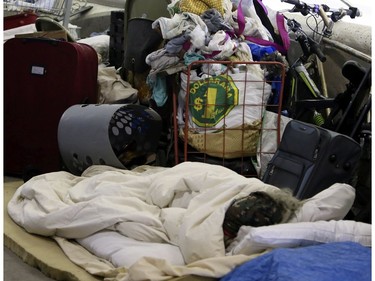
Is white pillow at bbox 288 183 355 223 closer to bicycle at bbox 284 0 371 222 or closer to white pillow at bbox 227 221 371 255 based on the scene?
white pillow at bbox 227 221 371 255

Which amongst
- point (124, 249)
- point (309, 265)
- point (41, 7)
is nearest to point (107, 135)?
point (124, 249)

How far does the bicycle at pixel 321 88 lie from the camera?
343cm

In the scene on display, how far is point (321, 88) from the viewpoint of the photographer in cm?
425

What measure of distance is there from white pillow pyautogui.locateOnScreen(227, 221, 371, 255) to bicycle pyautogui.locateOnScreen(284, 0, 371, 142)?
3.21 feet

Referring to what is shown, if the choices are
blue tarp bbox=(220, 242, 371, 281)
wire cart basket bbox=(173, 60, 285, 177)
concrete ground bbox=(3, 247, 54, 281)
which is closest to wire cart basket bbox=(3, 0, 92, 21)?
wire cart basket bbox=(173, 60, 285, 177)

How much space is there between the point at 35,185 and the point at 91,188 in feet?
0.86

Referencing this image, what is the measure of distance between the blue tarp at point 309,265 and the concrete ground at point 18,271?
73 cm

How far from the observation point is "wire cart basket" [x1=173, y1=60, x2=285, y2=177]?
358cm

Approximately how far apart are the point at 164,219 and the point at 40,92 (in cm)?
153

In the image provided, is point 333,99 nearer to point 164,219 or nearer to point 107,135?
point 107,135

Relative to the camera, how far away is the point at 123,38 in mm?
4566

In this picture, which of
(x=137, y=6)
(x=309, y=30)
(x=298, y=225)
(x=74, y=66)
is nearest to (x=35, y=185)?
(x=74, y=66)

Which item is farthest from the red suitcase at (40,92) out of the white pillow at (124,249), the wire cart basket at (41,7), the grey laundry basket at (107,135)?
the wire cart basket at (41,7)

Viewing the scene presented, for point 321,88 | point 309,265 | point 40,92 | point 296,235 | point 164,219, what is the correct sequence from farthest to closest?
point 321,88 → point 40,92 → point 164,219 → point 296,235 → point 309,265
